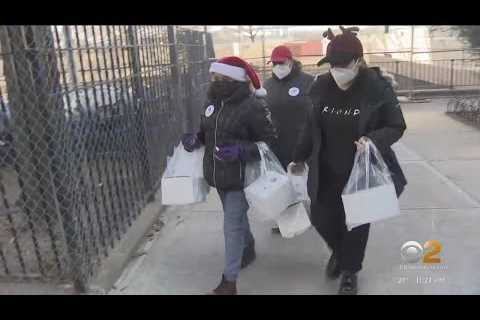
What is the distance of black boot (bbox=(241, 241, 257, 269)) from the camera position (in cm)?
369

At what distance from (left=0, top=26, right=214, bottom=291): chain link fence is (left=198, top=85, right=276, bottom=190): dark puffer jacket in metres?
0.96

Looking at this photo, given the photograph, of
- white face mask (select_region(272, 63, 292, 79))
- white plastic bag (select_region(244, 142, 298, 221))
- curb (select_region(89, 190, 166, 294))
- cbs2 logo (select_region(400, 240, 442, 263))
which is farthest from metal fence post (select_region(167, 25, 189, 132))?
cbs2 logo (select_region(400, 240, 442, 263))

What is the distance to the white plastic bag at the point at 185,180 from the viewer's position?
132 inches

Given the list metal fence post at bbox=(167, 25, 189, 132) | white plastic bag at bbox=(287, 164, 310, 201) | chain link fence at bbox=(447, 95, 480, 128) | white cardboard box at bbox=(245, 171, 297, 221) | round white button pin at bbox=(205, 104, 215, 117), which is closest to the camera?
white cardboard box at bbox=(245, 171, 297, 221)

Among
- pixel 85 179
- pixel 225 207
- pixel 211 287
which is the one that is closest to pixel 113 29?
pixel 85 179

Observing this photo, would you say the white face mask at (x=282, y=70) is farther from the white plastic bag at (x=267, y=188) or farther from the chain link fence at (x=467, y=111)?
the chain link fence at (x=467, y=111)

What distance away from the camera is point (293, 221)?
3.23m

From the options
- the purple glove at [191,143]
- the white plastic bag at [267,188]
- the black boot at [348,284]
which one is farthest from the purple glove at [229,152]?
the black boot at [348,284]

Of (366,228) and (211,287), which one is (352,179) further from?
(211,287)

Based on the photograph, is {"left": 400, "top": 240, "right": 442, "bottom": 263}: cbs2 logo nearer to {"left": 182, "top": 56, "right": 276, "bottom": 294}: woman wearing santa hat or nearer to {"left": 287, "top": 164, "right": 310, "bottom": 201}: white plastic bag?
{"left": 287, "top": 164, "right": 310, "bottom": 201}: white plastic bag

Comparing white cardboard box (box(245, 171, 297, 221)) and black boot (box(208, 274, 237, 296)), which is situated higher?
white cardboard box (box(245, 171, 297, 221))

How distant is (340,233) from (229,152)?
1.00 m

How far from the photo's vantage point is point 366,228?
3.11 meters

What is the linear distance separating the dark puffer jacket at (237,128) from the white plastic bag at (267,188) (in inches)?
2.4
